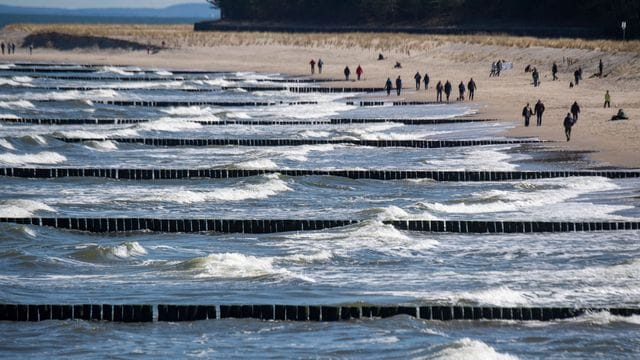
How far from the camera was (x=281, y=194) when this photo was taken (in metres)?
33.4

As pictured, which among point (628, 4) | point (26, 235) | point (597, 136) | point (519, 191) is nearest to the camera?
point (26, 235)

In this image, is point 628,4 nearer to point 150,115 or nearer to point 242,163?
point 150,115

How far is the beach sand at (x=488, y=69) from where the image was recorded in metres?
43.5

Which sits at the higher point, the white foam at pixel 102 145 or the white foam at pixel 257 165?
the white foam at pixel 102 145

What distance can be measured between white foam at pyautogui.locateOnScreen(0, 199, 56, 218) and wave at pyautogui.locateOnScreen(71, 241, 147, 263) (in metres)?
4.79

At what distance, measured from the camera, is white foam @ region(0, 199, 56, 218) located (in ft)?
97.5

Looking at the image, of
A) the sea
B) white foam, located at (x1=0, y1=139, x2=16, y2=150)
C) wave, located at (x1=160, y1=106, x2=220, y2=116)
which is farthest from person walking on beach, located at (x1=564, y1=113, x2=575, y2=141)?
wave, located at (x1=160, y1=106, x2=220, y2=116)

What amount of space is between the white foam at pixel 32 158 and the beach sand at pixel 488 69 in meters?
13.9

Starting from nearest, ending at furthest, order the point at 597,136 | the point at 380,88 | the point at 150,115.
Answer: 1. the point at 597,136
2. the point at 150,115
3. the point at 380,88

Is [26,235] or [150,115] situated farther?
[150,115]

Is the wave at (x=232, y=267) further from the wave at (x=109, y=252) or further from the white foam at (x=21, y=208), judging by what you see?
the white foam at (x=21, y=208)

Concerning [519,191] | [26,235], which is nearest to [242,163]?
[519,191]

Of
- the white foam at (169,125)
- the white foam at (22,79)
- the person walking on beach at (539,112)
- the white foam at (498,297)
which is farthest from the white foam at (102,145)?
the white foam at (22,79)

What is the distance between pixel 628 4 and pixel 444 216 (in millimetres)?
65719
